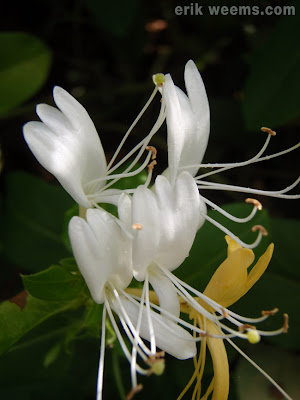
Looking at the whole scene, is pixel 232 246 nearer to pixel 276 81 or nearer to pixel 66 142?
pixel 66 142

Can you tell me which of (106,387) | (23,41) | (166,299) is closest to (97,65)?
(23,41)

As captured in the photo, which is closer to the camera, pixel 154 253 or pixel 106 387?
pixel 154 253

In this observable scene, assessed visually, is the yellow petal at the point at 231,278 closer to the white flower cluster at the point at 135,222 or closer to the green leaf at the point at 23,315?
the white flower cluster at the point at 135,222

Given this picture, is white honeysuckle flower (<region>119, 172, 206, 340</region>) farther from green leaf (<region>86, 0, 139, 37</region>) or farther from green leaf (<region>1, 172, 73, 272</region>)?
green leaf (<region>86, 0, 139, 37</region>)

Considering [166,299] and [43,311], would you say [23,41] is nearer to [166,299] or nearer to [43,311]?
[43,311]

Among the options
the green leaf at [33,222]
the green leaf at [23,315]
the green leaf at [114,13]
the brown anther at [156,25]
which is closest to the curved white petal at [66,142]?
the green leaf at [23,315]
